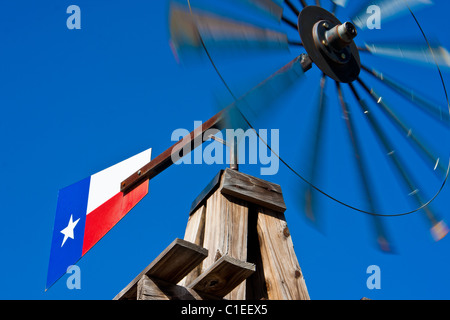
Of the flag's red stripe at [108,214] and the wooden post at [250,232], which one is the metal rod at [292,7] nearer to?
the wooden post at [250,232]

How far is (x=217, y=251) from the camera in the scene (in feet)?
8.32

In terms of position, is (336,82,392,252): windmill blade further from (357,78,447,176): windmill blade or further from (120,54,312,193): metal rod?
(120,54,312,193): metal rod

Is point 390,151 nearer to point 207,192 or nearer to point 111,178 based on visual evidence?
point 207,192

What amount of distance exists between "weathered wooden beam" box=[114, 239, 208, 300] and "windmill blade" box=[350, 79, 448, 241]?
1757mm

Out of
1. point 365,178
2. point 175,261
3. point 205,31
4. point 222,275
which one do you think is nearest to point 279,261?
point 222,275

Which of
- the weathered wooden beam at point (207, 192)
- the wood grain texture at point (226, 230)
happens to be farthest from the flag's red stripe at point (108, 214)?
the wood grain texture at point (226, 230)

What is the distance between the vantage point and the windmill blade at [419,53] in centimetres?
365

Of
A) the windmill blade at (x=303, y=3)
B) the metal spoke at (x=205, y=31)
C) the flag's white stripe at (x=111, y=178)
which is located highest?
the windmill blade at (x=303, y=3)

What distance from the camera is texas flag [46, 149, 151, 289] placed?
120 inches

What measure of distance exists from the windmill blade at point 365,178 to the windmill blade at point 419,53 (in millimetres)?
552

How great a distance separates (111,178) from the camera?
3.39 meters

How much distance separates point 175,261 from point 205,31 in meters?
1.22

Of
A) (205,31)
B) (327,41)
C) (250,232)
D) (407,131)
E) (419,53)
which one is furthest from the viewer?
(419,53)
